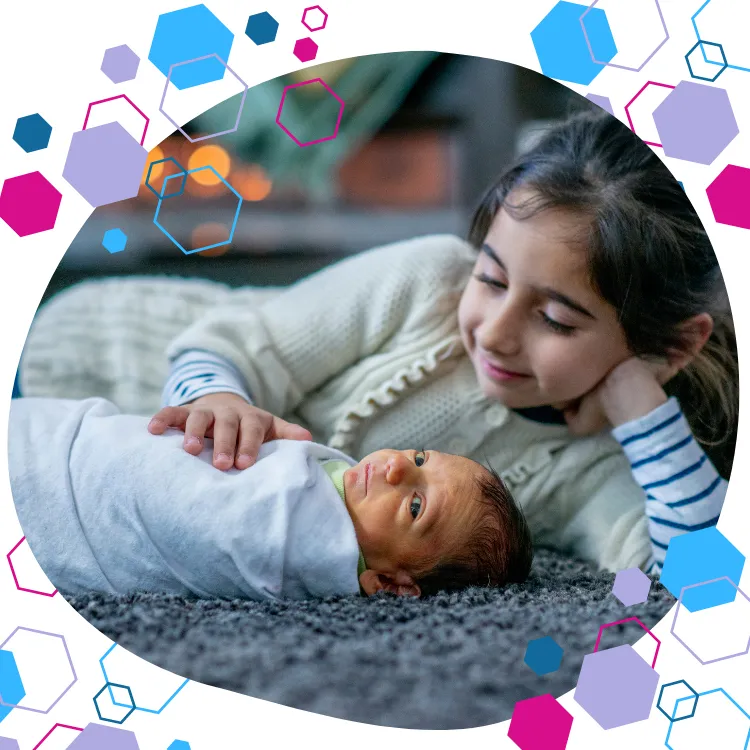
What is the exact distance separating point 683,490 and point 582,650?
0.81 feet

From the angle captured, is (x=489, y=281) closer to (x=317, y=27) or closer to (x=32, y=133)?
(x=317, y=27)

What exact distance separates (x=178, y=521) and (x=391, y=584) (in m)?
0.17

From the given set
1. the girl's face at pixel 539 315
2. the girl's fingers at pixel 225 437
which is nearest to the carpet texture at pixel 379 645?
the girl's fingers at pixel 225 437

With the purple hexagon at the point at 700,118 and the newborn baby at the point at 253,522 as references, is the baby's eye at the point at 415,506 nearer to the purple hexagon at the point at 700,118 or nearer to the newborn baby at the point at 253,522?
the newborn baby at the point at 253,522

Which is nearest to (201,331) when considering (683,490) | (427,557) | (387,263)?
(387,263)

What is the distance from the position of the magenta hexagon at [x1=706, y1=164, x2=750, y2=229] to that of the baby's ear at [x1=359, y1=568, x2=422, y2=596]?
36 centimetres

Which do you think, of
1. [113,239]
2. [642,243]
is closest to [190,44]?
[113,239]

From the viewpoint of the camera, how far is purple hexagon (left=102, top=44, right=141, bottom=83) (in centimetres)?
58

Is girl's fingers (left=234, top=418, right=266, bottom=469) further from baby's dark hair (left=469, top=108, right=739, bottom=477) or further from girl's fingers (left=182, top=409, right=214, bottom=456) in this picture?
baby's dark hair (left=469, top=108, right=739, bottom=477)

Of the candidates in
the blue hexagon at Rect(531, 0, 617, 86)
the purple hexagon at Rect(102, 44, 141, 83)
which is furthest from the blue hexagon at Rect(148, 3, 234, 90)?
the blue hexagon at Rect(531, 0, 617, 86)

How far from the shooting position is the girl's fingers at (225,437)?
1.95 feet

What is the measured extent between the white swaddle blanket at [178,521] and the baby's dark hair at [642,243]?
0.29 m

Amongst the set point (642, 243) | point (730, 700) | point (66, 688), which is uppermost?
point (642, 243)

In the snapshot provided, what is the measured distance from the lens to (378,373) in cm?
80
